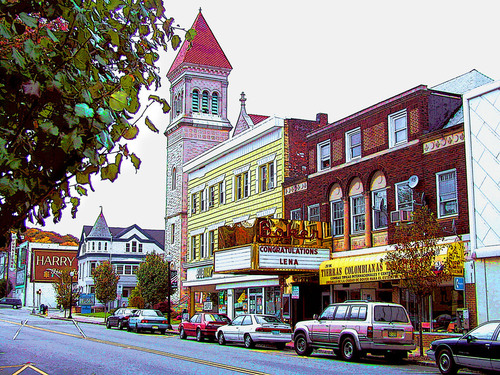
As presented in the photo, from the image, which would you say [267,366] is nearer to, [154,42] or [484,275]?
[484,275]

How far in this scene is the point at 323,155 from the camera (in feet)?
106

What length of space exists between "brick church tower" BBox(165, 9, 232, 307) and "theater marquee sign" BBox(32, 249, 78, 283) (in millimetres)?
59744

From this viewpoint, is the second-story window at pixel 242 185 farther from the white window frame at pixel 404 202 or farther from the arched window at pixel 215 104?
the arched window at pixel 215 104

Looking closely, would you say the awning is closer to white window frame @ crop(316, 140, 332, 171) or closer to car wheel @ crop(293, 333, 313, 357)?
car wheel @ crop(293, 333, 313, 357)

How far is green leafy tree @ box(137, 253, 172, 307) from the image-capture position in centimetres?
5238

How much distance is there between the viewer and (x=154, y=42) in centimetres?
674

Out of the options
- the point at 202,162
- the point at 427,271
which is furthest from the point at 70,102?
the point at 202,162

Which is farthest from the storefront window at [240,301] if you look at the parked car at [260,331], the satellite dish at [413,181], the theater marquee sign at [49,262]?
the theater marquee sign at [49,262]

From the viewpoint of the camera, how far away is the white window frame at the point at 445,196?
24.2 metres

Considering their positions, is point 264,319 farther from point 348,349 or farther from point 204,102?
point 204,102

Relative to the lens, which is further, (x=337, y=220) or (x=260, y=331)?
(x=337, y=220)

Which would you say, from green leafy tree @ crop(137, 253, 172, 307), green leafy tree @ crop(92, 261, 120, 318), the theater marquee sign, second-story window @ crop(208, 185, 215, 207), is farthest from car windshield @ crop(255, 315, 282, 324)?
the theater marquee sign

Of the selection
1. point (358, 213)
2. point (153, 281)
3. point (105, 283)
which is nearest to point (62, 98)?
point (358, 213)

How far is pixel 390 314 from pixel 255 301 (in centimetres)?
1789
